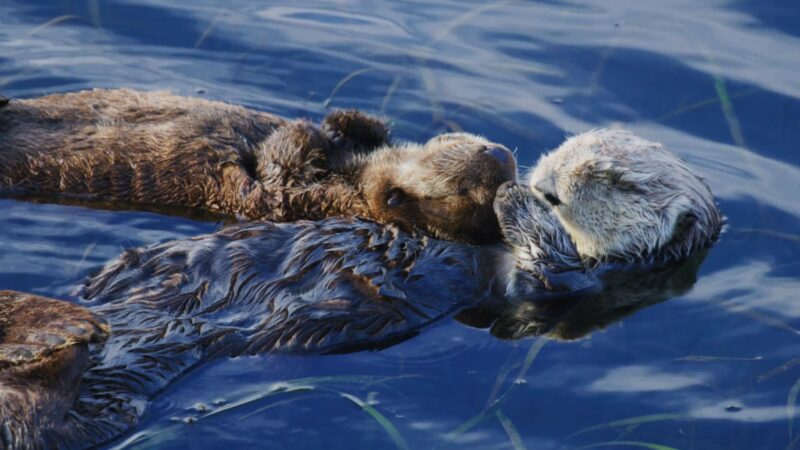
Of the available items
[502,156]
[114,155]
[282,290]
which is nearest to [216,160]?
[114,155]

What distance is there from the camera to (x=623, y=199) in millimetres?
5641

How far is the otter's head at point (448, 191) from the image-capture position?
5484 mm

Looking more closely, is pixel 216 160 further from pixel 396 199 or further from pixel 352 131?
pixel 396 199

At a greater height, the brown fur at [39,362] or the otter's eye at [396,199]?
the otter's eye at [396,199]

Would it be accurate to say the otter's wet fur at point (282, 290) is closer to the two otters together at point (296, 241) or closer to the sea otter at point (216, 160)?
the two otters together at point (296, 241)

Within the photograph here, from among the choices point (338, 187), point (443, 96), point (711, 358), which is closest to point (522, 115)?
point (443, 96)

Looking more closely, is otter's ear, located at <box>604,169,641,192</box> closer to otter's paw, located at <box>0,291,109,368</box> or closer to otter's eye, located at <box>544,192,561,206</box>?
otter's eye, located at <box>544,192,561,206</box>

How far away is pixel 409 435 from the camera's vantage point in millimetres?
4457

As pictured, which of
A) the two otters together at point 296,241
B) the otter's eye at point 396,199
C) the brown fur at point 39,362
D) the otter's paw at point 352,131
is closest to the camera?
the brown fur at point 39,362

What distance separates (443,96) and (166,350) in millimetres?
3434

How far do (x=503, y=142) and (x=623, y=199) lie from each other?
1.55 meters

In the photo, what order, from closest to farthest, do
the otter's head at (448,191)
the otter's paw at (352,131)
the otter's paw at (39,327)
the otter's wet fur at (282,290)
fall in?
the otter's paw at (39,327)
the otter's wet fur at (282,290)
the otter's head at (448,191)
the otter's paw at (352,131)

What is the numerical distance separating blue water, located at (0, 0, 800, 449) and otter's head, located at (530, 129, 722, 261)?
0.32 meters

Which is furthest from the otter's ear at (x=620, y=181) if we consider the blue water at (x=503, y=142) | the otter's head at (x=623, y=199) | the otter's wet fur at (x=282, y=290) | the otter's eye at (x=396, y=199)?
the otter's eye at (x=396, y=199)
